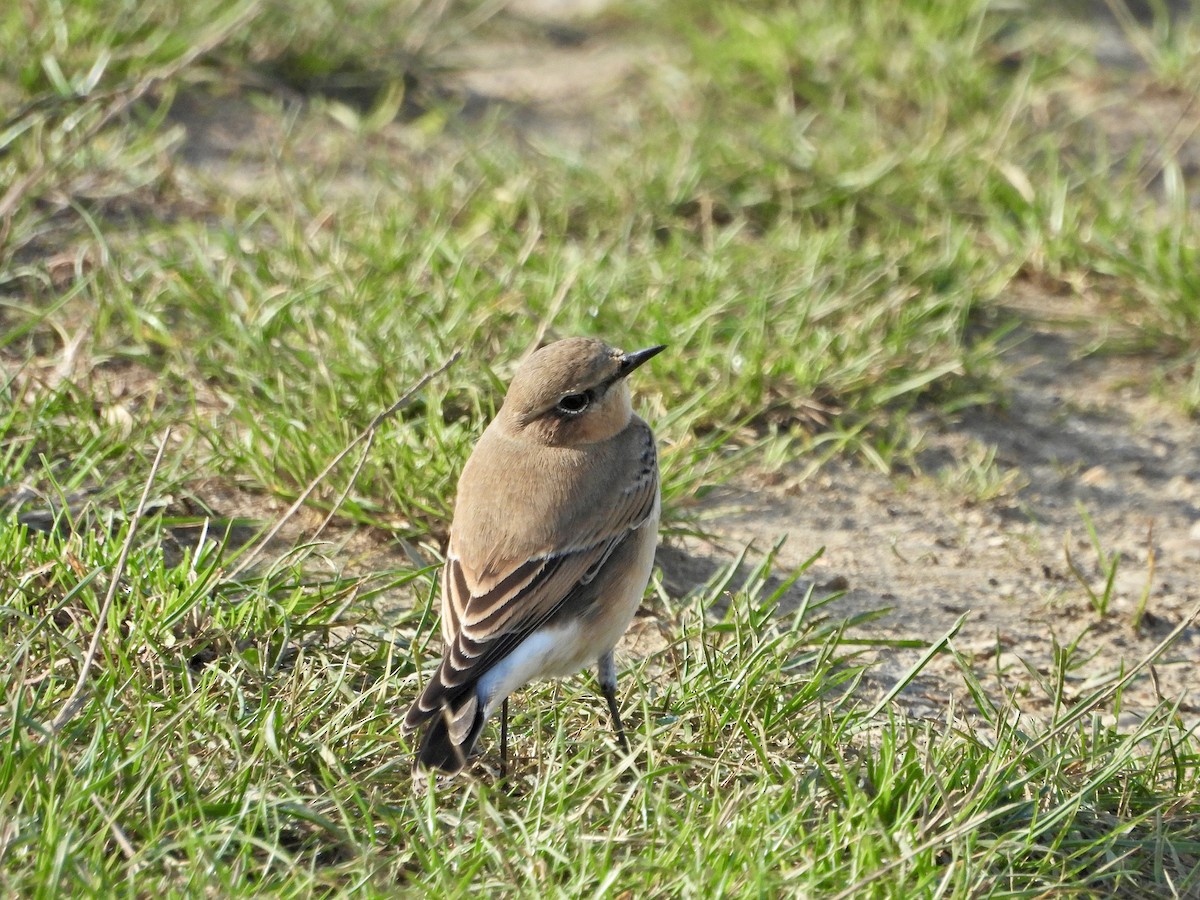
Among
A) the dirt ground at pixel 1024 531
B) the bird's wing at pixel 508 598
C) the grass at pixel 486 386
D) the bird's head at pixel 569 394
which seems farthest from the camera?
the dirt ground at pixel 1024 531

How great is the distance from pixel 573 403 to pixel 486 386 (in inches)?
44.5

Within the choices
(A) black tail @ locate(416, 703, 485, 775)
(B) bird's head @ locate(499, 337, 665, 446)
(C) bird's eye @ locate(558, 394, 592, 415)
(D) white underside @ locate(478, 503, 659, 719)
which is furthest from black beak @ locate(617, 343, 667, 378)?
(A) black tail @ locate(416, 703, 485, 775)

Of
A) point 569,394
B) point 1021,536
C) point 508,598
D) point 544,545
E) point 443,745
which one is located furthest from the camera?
point 1021,536

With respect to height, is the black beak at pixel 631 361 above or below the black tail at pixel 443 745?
above

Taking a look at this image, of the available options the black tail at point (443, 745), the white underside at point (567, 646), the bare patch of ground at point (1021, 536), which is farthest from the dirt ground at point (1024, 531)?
the black tail at point (443, 745)

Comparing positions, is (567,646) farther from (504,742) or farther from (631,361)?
(631,361)

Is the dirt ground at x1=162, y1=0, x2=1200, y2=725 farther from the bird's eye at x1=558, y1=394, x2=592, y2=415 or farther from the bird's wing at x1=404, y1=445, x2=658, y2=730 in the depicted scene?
the bird's eye at x1=558, y1=394, x2=592, y2=415

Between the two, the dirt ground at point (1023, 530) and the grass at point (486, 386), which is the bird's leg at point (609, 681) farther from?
the dirt ground at point (1023, 530)

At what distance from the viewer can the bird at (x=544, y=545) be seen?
14.7 ft

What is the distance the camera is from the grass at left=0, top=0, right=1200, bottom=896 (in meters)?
4.26

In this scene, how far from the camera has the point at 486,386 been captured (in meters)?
6.40

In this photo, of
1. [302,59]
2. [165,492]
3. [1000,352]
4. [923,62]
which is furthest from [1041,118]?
[165,492]

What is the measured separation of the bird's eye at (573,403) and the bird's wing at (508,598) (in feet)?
1.10

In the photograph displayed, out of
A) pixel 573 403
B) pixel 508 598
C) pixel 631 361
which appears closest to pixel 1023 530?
pixel 631 361
